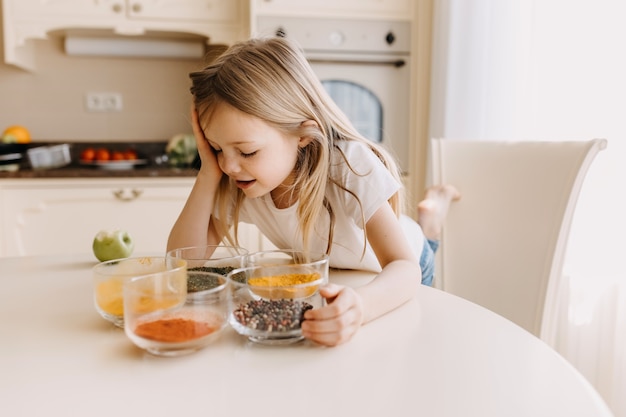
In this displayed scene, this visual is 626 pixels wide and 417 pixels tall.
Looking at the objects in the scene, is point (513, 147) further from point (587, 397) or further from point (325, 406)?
point (325, 406)

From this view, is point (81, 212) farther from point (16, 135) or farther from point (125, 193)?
point (16, 135)

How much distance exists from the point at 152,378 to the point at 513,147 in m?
1.11

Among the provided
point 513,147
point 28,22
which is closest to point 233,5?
point 28,22

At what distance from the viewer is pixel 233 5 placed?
8.73ft

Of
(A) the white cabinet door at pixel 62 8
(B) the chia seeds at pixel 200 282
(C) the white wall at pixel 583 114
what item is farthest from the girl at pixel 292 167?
(A) the white cabinet door at pixel 62 8

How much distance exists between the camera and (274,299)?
0.68 m

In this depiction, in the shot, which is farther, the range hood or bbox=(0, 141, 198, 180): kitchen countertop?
the range hood

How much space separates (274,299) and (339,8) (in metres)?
2.19

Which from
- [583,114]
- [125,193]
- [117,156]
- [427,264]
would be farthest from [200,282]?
[117,156]

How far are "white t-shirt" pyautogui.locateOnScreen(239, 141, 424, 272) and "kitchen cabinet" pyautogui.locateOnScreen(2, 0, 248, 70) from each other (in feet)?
5.46

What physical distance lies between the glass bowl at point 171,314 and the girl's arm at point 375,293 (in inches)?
4.4

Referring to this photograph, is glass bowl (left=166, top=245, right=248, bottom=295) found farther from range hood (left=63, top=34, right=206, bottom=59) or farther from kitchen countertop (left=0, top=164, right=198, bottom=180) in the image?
range hood (left=63, top=34, right=206, bottom=59)

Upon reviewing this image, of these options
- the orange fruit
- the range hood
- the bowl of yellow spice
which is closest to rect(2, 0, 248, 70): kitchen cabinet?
the range hood

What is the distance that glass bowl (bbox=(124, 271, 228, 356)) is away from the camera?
61cm
